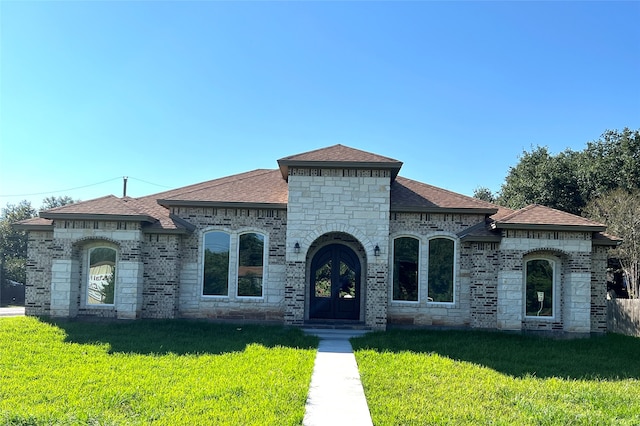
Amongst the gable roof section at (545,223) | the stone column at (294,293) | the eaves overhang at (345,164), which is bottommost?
the stone column at (294,293)

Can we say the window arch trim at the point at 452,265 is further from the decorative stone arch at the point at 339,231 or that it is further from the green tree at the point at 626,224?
the green tree at the point at 626,224

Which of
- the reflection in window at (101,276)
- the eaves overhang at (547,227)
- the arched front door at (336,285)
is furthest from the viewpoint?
the arched front door at (336,285)

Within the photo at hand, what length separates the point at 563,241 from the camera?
1401 cm

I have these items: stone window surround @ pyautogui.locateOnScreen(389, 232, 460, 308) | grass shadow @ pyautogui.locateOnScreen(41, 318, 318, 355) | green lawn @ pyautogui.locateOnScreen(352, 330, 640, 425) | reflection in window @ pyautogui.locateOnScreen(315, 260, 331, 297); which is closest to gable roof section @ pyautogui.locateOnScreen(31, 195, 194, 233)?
grass shadow @ pyautogui.locateOnScreen(41, 318, 318, 355)

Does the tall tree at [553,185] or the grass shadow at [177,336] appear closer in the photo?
the grass shadow at [177,336]

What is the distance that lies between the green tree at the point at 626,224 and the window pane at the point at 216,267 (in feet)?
59.2

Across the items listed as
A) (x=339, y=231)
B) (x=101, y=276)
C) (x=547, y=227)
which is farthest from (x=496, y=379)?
(x=101, y=276)

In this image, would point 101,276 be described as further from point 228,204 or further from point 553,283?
point 553,283

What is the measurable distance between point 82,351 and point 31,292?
5966 mm

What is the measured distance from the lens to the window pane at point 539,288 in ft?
47.4

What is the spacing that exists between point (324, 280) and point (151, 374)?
7831 millimetres

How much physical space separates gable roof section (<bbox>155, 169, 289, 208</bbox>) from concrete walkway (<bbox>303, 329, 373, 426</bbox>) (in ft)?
17.1

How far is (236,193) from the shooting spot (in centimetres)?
1573

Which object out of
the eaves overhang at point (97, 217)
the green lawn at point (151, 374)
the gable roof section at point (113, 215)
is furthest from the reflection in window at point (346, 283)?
the eaves overhang at point (97, 217)
